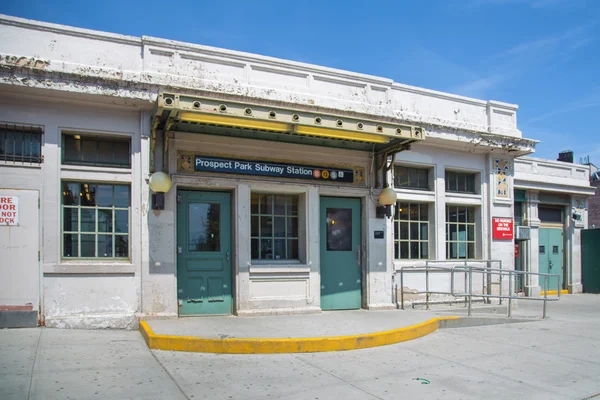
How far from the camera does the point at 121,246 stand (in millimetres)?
8484

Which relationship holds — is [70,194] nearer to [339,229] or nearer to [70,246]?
[70,246]

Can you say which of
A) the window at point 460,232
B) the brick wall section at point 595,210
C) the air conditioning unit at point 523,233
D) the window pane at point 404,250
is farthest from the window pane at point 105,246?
the brick wall section at point 595,210

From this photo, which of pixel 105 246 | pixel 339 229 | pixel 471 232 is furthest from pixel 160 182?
pixel 471 232

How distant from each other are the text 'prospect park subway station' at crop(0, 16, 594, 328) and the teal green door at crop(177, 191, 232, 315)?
0.09 feet

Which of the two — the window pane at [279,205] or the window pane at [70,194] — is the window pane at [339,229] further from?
the window pane at [70,194]

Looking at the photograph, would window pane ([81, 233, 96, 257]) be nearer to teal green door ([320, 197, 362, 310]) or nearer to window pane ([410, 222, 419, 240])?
teal green door ([320, 197, 362, 310])

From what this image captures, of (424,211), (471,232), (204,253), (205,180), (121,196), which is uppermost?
(205,180)

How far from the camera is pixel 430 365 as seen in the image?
21.7ft

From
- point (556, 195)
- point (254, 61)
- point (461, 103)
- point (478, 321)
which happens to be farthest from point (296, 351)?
point (556, 195)

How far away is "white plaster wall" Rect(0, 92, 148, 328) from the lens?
782 centimetres

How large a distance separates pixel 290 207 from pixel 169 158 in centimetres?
264

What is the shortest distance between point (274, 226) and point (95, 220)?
329 cm

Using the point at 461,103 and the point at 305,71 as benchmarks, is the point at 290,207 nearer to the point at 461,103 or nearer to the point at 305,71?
the point at 305,71

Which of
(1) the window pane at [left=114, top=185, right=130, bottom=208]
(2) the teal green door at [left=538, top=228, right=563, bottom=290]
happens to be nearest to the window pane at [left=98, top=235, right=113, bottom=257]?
(1) the window pane at [left=114, top=185, right=130, bottom=208]
